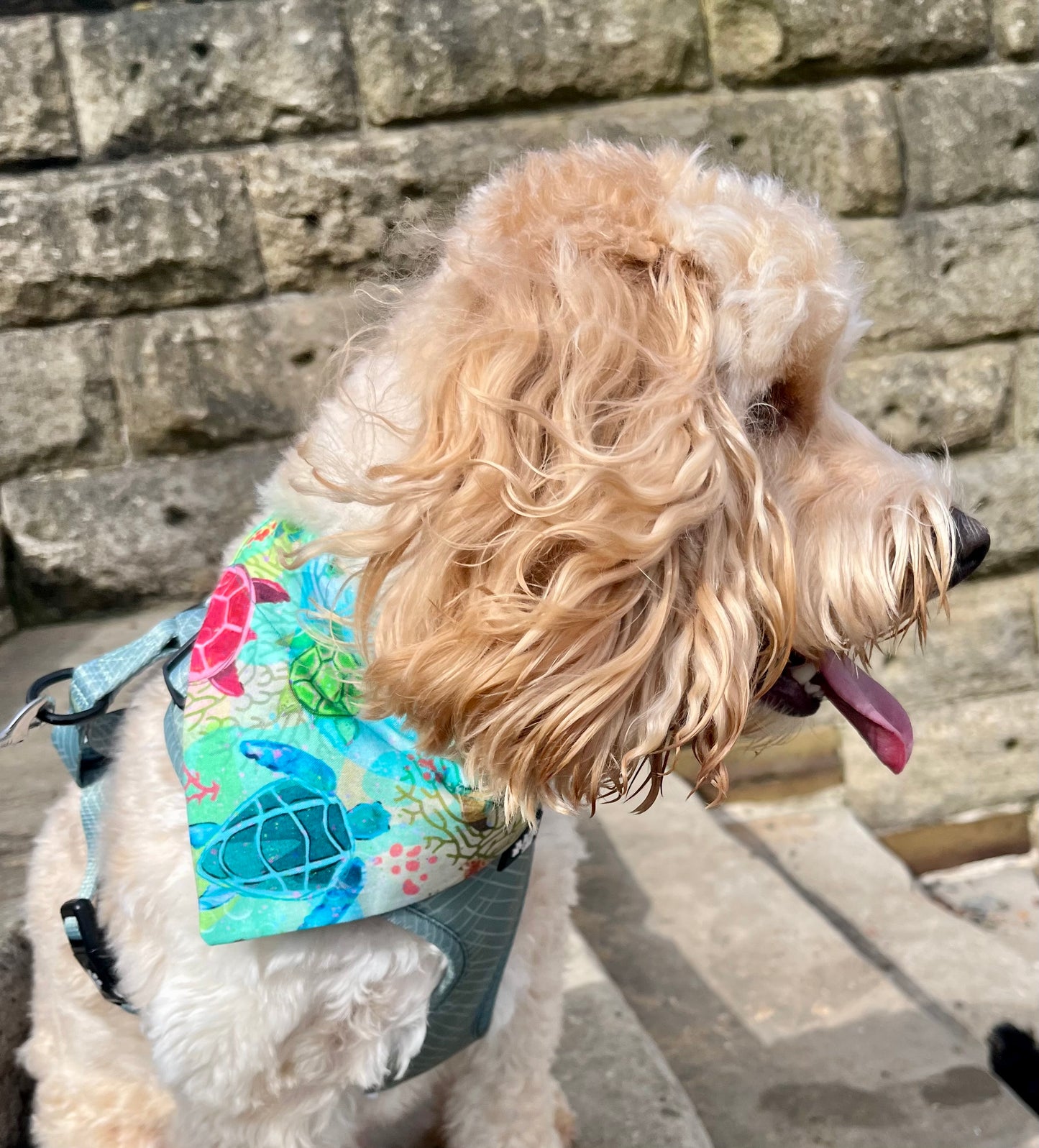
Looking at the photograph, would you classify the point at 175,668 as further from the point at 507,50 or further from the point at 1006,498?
the point at 1006,498

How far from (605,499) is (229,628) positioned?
52 centimetres

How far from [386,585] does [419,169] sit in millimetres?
2207

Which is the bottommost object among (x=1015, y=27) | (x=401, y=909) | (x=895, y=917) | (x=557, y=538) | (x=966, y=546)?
(x=895, y=917)

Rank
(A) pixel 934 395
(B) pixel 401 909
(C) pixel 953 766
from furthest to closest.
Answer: (C) pixel 953 766
(A) pixel 934 395
(B) pixel 401 909

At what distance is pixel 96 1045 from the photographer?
152 cm

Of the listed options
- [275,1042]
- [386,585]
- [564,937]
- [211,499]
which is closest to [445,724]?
[386,585]

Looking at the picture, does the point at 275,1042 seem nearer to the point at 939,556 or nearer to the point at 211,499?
the point at 939,556

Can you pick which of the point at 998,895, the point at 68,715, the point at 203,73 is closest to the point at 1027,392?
the point at 998,895

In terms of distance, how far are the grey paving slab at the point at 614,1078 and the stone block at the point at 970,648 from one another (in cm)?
185

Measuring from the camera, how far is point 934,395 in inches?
140

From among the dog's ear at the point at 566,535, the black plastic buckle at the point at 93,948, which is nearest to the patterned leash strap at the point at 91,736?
the black plastic buckle at the point at 93,948

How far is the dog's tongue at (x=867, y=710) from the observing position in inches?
58.3

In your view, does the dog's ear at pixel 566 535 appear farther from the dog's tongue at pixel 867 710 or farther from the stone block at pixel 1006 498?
the stone block at pixel 1006 498

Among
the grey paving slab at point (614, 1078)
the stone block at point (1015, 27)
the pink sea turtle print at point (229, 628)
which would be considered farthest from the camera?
the stone block at point (1015, 27)
